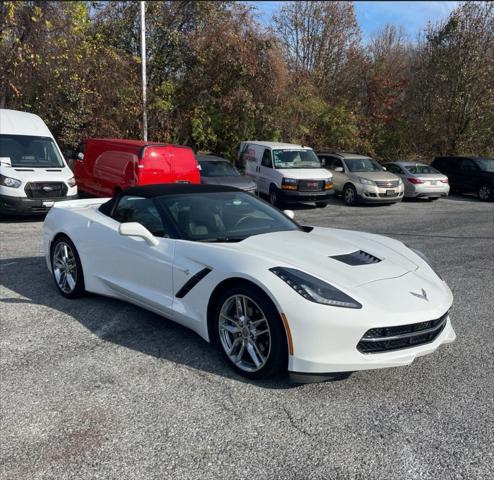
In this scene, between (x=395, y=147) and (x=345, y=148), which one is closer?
(x=345, y=148)

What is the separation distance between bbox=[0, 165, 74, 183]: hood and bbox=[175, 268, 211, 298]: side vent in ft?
25.4

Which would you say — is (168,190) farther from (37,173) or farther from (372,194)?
(372,194)

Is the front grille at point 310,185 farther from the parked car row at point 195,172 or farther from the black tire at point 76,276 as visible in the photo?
the black tire at point 76,276

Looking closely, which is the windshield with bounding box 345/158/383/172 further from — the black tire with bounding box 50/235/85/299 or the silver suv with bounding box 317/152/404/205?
the black tire with bounding box 50/235/85/299

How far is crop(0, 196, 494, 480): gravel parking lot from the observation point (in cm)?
273

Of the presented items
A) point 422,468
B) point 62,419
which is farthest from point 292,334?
point 62,419

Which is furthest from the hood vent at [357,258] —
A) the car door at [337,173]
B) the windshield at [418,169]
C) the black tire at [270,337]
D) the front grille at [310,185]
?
the windshield at [418,169]

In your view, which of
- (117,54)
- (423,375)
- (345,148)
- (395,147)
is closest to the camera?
(423,375)

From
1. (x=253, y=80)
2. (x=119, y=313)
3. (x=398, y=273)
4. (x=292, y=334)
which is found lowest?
(x=119, y=313)

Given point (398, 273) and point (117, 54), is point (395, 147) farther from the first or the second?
point (398, 273)

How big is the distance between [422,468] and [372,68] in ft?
89.9

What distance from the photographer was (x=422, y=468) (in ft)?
8.90

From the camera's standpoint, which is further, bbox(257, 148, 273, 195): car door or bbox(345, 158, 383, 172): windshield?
bbox(345, 158, 383, 172): windshield

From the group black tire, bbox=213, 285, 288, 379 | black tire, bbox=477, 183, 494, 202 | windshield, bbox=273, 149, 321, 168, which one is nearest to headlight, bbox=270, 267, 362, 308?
black tire, bbox=213, 285, 288, 379
